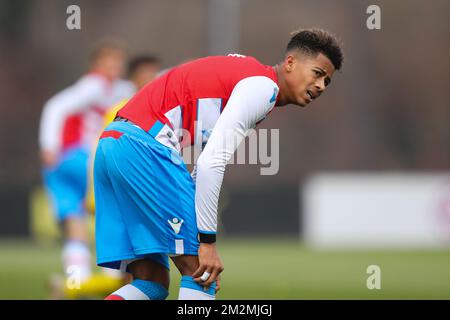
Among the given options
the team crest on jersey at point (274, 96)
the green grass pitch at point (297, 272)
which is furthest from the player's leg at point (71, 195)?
the team crest on jersey at point (274, 96)

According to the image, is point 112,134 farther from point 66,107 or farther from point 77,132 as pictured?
point 77,132

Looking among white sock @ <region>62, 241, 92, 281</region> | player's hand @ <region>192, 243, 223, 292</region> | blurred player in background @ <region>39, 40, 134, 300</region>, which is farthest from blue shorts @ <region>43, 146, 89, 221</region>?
player's hand @ <region>192, 243, 223, 292</region>

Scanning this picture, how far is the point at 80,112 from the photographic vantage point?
1005cm

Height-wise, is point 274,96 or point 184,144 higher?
point 274,96

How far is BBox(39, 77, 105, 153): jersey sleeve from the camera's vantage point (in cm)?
978

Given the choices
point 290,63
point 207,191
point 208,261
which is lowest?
point 208,261

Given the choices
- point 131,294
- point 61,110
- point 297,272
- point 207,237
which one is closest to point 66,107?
point 61,110

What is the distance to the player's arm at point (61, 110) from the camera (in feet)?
32.1

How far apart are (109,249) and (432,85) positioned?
105 feet

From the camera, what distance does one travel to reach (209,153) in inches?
198

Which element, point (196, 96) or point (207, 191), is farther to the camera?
point (196, 96)

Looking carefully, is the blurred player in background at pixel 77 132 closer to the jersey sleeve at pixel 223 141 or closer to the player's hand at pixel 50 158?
the player's hand at pixel 50 158

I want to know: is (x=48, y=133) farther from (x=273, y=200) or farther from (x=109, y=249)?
(x=273, y=200)

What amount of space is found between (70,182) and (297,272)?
3321 millimetres
